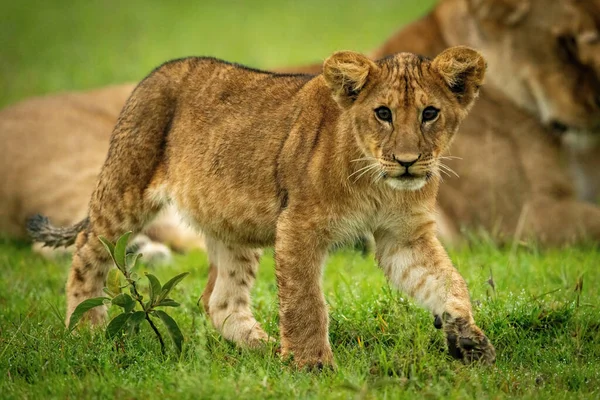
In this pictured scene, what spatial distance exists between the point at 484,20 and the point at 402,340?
3812 mm

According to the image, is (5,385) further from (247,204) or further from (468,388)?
(468,388)

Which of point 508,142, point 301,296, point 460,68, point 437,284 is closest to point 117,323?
point 301,296

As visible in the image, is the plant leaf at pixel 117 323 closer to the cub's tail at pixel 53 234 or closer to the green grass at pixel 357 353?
the green grass at pixel 357 353

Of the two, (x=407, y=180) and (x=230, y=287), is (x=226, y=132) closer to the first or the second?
(x=230, y=287)

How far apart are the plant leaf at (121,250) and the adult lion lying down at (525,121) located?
11.3ft

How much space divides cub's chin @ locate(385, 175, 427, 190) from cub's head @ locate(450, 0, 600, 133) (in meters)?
3.30

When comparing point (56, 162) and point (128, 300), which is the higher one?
point (56, 162)

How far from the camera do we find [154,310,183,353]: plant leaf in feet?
12.8

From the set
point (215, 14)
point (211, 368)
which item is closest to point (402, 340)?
point (211, 368)

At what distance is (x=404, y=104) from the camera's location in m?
3.77

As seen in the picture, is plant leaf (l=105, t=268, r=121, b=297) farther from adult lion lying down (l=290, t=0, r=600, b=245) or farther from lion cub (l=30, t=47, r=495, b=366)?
adult lion lying down (l=290, t=0, r=600, b=245)

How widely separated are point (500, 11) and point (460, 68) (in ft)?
11.3

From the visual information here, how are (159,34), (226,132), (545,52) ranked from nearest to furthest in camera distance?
(226,132) < (545,52) < (159,34)

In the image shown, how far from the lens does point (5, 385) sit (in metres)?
3.65
